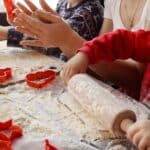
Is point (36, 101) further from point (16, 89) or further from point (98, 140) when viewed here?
point (98, 140)

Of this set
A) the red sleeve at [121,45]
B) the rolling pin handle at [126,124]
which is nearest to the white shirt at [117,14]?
the red sleeve at [121,45]

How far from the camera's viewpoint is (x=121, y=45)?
960 millimetres

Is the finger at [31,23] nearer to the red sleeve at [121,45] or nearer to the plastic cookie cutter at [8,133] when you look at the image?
the red sleeve at [121,45]

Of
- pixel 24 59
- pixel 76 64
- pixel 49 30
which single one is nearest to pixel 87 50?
pixel 76 64

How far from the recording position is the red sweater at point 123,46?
937mm

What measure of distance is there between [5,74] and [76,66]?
0.70 feet

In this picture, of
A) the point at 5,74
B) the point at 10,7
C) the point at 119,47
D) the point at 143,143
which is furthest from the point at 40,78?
the point at 143,143

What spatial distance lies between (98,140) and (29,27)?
0.49m

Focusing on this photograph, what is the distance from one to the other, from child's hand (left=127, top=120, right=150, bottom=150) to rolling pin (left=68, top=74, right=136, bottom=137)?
3 centimetres

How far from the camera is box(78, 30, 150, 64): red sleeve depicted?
94cm

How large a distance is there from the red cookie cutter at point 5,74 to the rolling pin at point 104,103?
0.20 m

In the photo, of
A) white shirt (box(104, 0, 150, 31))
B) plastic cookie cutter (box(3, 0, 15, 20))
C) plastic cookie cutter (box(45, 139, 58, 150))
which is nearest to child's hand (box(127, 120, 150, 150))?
plastic cookie cutter (box(45, 139, 58, 150))

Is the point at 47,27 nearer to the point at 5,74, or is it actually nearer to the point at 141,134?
the point at 5,74

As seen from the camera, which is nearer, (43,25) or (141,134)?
(141,134)
